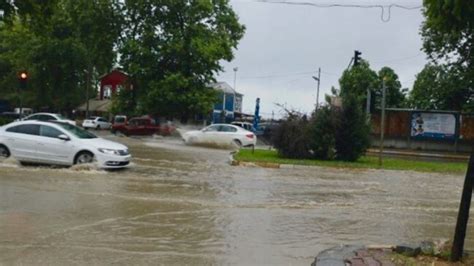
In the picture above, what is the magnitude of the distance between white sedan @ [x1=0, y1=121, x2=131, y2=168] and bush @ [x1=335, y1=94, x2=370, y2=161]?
10.7 metres

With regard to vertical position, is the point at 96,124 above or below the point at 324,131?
above

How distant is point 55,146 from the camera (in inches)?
725

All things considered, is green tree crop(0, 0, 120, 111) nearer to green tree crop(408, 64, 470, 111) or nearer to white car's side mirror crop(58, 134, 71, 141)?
green tree crop(408, 64, 470, 111)

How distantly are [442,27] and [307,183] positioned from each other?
1030cm

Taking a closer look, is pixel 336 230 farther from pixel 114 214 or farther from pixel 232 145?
pixel 232 145

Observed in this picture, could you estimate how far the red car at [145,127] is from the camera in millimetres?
48791

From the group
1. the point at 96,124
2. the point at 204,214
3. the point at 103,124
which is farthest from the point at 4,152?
the point at 103,124

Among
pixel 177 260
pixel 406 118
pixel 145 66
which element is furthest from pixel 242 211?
pixel 145 66

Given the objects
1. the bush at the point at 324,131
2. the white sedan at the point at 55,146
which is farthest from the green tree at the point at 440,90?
the white sedan at the point at 55,146

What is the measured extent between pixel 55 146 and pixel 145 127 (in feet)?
101

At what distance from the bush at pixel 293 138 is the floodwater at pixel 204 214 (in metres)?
5.29

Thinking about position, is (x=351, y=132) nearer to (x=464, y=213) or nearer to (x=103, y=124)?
(x=464, y=213)

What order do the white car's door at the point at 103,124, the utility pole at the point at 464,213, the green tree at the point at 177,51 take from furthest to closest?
the white car's door at the point at 103,124 → the green tree at the point at 177,51 → the utility pole at the point at 464,213

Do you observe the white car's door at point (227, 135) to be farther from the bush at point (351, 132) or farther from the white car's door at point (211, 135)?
the bush at point (351, 132)
